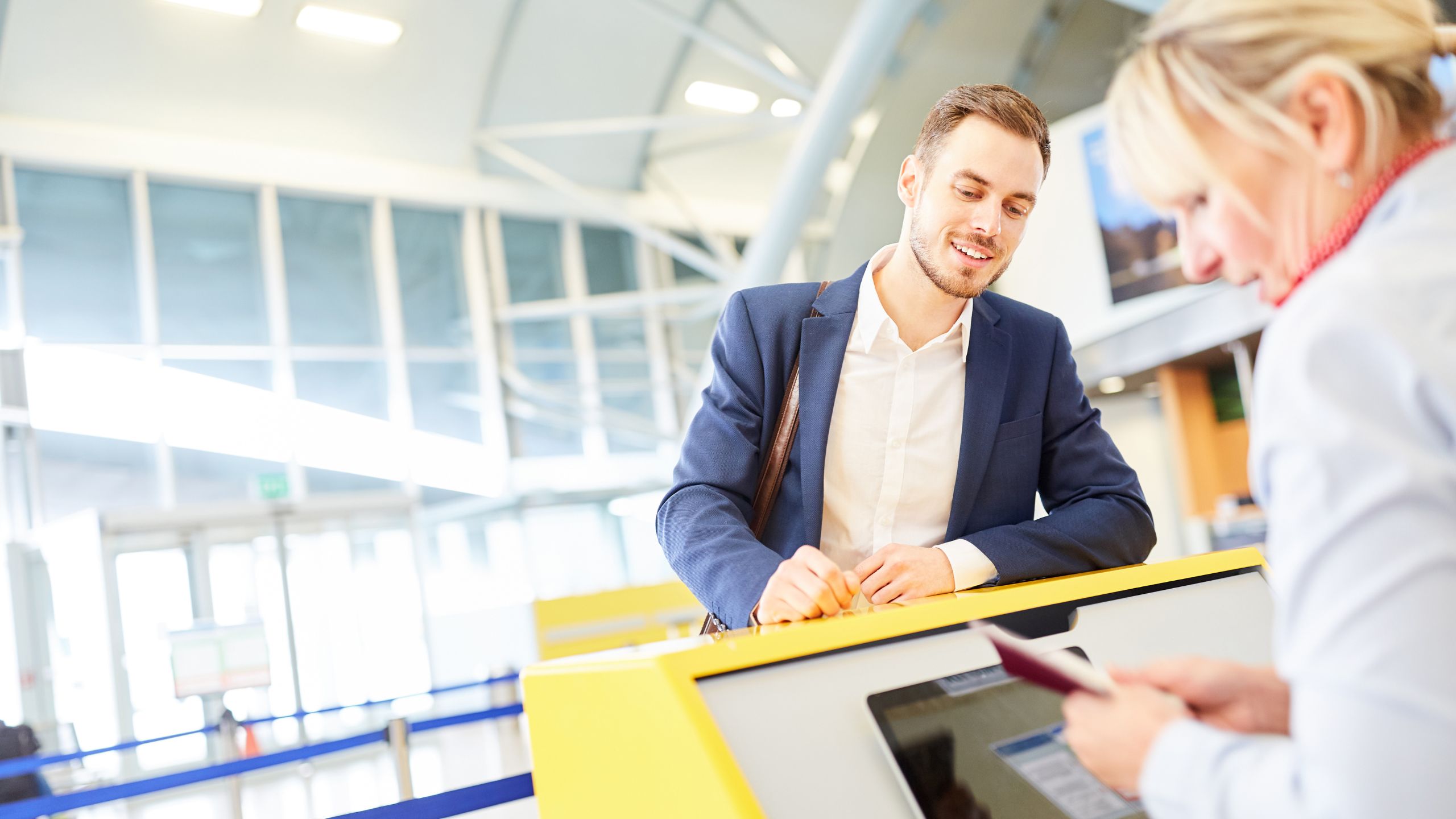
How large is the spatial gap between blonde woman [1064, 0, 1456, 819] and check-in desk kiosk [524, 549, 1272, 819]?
0.89ft

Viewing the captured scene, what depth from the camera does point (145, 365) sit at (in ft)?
34.3

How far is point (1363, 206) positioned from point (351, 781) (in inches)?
365

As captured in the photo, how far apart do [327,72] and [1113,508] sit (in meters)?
11.3

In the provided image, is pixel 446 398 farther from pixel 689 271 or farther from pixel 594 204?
pixel 689 271

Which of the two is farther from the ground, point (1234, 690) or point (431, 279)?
point (431, 279)

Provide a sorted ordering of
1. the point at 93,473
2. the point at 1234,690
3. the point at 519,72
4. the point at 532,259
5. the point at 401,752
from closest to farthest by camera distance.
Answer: the point at 1234,690 < the point at 401,752 < the point at 93,473 < the point at 519,72 < the point at 532,259

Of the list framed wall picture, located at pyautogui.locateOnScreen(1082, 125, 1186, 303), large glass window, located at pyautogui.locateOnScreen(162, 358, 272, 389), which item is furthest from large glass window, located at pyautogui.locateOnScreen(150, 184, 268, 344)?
framed wall picture, located at pyautogui.locateOnScreen(1082, 125, 1186, 303)

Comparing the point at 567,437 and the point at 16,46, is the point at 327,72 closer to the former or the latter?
the point at 16,46

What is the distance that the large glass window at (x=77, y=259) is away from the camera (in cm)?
1009

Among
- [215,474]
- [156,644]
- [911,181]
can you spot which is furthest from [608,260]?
[911,181]

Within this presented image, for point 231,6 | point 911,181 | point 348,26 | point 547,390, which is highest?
point 231,6

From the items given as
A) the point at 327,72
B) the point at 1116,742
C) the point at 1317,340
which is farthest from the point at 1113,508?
the point at 327,72

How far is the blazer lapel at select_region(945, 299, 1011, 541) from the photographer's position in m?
1.87

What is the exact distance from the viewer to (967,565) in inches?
64.5
